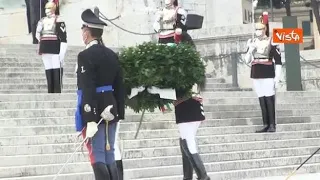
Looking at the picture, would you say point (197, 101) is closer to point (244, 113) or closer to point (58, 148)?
point (58, 148)

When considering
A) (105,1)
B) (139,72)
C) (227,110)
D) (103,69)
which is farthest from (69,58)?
(103,69)

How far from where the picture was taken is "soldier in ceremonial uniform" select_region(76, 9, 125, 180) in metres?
7.01

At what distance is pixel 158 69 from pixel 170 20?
4.16 meters

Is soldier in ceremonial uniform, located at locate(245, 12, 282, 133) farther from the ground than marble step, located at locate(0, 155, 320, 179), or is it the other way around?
soldier in ceremonial uniform, located at locate(245, 12, 282, 133)

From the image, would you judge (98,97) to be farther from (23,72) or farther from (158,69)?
(23,72)

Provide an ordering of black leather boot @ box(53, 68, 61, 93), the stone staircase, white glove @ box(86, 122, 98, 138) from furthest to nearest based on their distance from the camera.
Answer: black leather boot @ box(53, 68, 61, 93) < the stone staircase < white glove @ box(86, 122, 98, 138)

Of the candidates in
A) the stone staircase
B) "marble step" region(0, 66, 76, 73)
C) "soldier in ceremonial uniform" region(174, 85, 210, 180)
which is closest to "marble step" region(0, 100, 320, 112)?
the stone staircase

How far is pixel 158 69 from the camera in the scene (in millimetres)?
8992

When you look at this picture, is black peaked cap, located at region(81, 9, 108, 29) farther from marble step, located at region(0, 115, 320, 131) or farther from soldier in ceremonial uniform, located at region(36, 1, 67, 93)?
soldier in ceremonial uniform, located at region(36, 1, 67, 93)

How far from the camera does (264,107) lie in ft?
42.0

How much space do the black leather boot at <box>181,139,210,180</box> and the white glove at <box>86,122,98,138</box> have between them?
2.17 m

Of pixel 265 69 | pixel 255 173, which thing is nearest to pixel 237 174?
pixel 255 173

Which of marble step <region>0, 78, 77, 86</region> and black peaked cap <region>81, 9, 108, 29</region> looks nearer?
black peaked cap <region>81, 9, 108, 29</region>

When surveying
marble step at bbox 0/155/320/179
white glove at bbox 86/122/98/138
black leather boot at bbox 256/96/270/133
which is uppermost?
white glove at bbox 86/122/98/138
